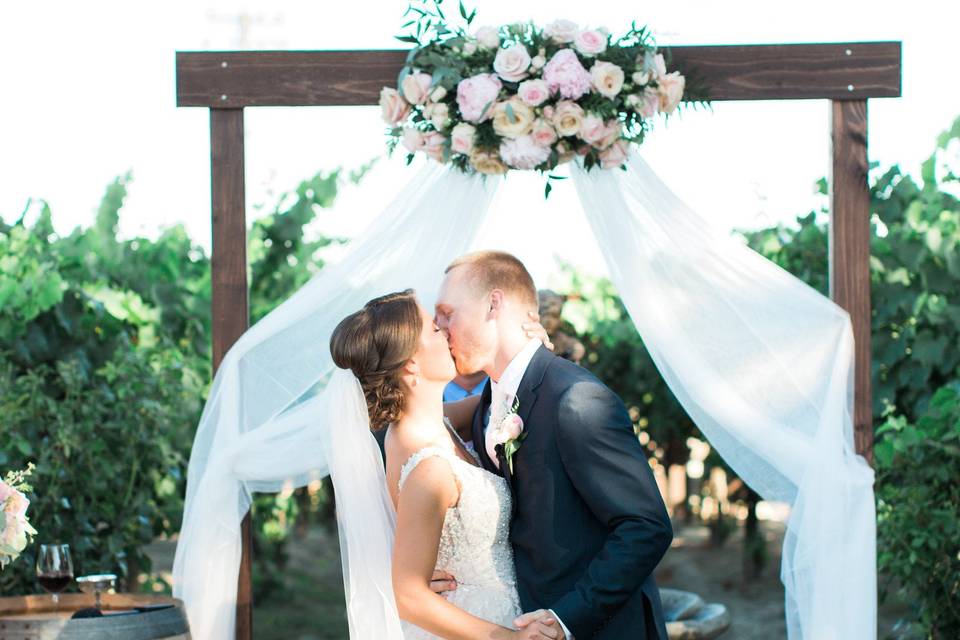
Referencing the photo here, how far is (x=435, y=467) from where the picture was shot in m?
3.04

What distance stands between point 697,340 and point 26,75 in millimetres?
8790

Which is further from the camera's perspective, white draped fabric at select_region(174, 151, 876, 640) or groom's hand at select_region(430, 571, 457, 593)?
white draped fabric at select_region(174, 151, 876, 640)

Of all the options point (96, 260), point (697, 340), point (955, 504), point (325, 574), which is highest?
point (96, 260)

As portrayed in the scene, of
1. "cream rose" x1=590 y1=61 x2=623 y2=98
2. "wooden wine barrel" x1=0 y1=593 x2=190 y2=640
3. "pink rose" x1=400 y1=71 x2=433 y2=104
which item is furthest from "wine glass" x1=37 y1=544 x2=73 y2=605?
"cream rose" x1=590 y1=61 x2=623 y2=98

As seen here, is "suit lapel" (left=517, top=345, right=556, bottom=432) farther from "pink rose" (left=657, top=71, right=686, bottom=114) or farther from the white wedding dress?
"pink rose" (left=657, top=71, right=686, bottom=114)

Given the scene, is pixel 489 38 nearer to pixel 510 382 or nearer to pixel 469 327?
pixel 469 327

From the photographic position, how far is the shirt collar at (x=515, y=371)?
10.6ft

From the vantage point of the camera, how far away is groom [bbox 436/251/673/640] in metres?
2.96

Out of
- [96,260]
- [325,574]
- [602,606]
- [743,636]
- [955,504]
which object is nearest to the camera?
[602,606]

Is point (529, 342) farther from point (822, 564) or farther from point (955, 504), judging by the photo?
point (955, 504)

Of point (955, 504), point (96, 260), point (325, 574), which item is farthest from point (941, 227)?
point (325, 574)

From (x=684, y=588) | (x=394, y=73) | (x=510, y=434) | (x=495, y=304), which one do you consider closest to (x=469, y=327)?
(x=495, y=304)

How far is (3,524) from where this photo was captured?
3086 mm

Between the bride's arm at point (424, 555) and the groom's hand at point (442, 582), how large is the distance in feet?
0.54
